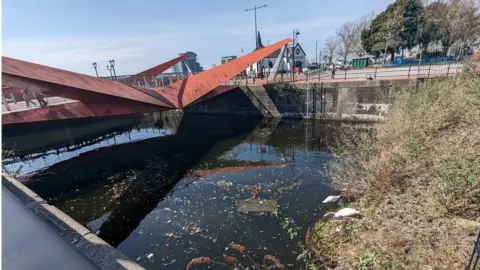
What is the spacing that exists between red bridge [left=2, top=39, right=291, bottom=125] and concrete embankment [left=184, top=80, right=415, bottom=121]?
3.38m

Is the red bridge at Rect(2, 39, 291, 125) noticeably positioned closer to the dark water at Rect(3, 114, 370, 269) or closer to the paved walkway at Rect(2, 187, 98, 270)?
the dark water at Rect(3, 114, 370, 269)

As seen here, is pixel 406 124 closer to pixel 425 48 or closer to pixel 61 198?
pixel 61 198

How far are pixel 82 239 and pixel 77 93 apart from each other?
7.99 meters

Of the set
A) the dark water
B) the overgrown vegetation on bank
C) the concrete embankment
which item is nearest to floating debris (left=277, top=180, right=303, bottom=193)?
the dark water

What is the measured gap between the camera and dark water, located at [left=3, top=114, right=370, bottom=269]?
566 cm

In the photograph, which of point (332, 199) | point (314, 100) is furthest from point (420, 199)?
point (314, 100)

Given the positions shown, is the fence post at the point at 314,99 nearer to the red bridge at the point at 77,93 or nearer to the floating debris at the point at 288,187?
the red bridge at the point at 77,93

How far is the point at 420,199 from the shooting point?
4352 millimetres

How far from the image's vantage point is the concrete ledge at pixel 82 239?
11.4 ft

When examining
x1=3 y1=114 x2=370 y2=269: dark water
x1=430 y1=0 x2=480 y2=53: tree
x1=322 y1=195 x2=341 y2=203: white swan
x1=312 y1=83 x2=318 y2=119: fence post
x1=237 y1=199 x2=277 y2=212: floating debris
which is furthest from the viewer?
x1=430 y1=0 x2=480 y2=53: tree

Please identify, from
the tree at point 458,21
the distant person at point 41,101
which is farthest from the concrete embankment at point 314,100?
the tree at point 458,21

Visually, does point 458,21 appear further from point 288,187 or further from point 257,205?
point 257,205

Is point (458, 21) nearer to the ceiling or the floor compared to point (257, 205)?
nearer to the ceiling

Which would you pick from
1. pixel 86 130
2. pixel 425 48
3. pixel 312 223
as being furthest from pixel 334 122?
pixel 425 48
